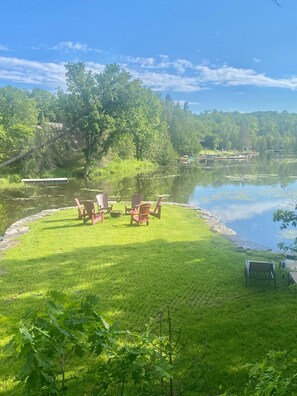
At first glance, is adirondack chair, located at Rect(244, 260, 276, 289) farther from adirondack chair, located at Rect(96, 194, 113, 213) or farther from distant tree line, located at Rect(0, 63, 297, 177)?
distant tree line, located at Rect(0, 63, 297, 177)

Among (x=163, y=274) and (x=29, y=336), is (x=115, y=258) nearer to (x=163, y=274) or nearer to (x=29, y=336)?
(x=163, y=274)

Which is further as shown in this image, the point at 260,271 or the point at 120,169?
the point at 120,169

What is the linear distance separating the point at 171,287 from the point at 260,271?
1945 mm

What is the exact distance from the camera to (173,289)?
7320mm

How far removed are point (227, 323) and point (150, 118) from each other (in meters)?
45.8

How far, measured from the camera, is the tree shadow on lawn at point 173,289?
17.6 ft

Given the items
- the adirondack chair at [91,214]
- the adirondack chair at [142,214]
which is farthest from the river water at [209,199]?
the adirondack chair at [142,214]

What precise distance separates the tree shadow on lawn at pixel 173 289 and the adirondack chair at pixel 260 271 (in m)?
0.27

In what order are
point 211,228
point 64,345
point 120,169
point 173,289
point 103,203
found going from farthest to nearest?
point 120,169
point 103,203
point 211,228
point 173,289
point 64,345


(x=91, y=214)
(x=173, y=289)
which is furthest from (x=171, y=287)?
(x=91, y=214)

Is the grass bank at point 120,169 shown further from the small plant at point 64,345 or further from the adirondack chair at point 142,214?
the small plant at point 64,345

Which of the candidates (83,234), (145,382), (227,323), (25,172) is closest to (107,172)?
(25,172)

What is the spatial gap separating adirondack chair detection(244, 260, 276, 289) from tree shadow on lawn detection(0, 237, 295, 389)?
0.87 ft

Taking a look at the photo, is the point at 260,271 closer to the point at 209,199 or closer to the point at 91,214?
the point at 91,214
